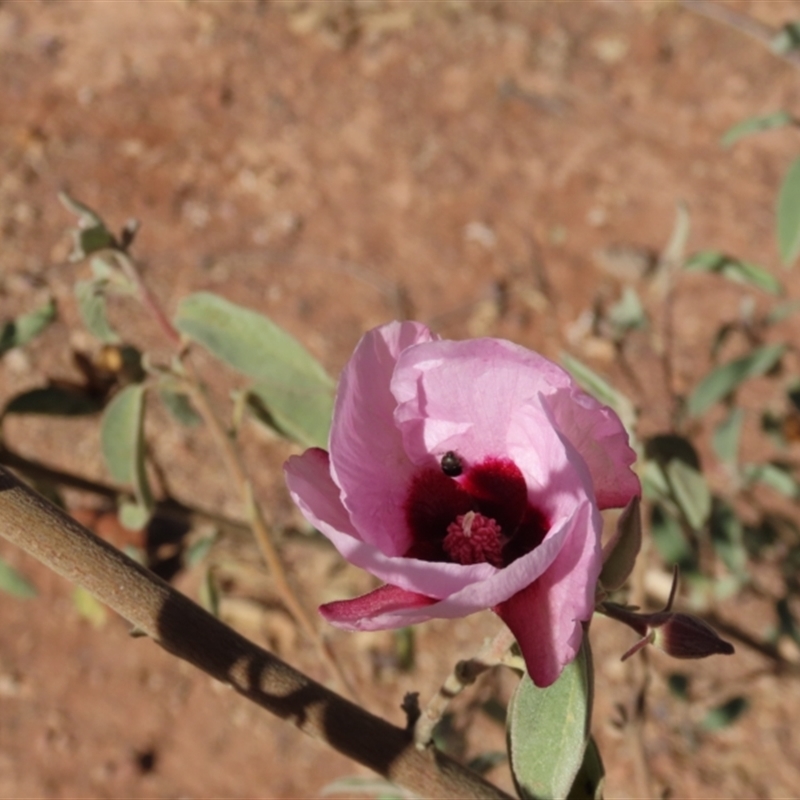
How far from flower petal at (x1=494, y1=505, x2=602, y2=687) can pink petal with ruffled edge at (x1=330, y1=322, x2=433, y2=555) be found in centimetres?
15

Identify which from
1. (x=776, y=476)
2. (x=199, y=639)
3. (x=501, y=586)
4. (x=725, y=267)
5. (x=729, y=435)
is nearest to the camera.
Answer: (x=501, y=586)

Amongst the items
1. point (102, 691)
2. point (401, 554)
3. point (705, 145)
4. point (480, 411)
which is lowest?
point (102, 691)

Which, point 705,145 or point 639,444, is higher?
point 639,444

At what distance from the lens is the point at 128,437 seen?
5.24ft

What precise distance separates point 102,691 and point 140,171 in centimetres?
221

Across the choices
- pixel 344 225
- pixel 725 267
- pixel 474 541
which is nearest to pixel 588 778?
pixel 474 541

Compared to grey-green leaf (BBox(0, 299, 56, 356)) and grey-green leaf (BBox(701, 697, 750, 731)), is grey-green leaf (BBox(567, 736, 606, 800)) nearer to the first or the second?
grey-green leaf (BBox(0, 299, 56, 356))

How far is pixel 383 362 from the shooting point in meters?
0.92

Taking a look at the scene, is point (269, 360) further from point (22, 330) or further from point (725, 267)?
point (725, 267)

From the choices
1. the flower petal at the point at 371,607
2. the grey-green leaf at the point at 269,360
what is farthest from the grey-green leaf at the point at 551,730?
the grey-green leaf at the point at 269,360

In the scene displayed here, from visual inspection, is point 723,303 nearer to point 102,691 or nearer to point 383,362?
point 102,691

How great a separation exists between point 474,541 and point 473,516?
0.03 meters

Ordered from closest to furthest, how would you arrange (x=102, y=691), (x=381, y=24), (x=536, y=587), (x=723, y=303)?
1. (x=536, y=587)
2. (x=102, y=691)
3. (x=723, y=303)
4. (x=381, y=24)

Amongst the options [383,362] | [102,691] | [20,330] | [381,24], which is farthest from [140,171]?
[383,362]
